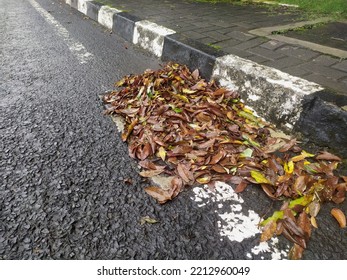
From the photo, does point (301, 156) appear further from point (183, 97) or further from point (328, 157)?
point (183, 97)

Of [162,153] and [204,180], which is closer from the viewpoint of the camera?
[204,180]

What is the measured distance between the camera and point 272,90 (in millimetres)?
1988

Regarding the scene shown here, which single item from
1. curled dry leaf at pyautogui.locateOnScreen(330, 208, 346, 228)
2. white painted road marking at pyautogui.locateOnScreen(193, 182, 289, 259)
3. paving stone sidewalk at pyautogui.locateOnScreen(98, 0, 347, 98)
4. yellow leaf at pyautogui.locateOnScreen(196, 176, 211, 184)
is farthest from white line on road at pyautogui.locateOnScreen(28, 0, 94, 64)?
curled dry leaf at pyautogui.locateOnScreen(330, 208, 346, 228)

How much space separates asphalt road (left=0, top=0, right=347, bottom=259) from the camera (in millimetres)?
1135

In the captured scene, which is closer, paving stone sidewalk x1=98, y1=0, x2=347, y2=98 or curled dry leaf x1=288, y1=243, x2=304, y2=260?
curled dry leaf x1=288, y1=243, x2=304, y2=260

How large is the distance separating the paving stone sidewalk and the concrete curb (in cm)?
14

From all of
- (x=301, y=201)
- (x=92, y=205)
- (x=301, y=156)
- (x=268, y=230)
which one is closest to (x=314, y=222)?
(x=301, y=201)

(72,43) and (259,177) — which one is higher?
(259,177)

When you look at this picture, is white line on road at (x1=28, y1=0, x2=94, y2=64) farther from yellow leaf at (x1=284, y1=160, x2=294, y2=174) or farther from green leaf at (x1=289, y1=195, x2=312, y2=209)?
green leaf at (x1=289, y1=195, x2=312, y2=209)

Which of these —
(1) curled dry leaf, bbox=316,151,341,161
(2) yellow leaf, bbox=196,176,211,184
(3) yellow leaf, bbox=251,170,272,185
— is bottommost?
(2) yellow leaf, bbox=196,176,211,184

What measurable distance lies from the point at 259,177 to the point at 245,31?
2.31 m

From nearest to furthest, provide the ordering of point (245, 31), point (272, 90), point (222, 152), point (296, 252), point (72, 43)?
point (296, 252) → point (222, 152) → point (272, 90) → point (245, 31) → point (72, 43)

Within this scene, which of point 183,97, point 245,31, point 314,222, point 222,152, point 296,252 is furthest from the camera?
point 245,31
